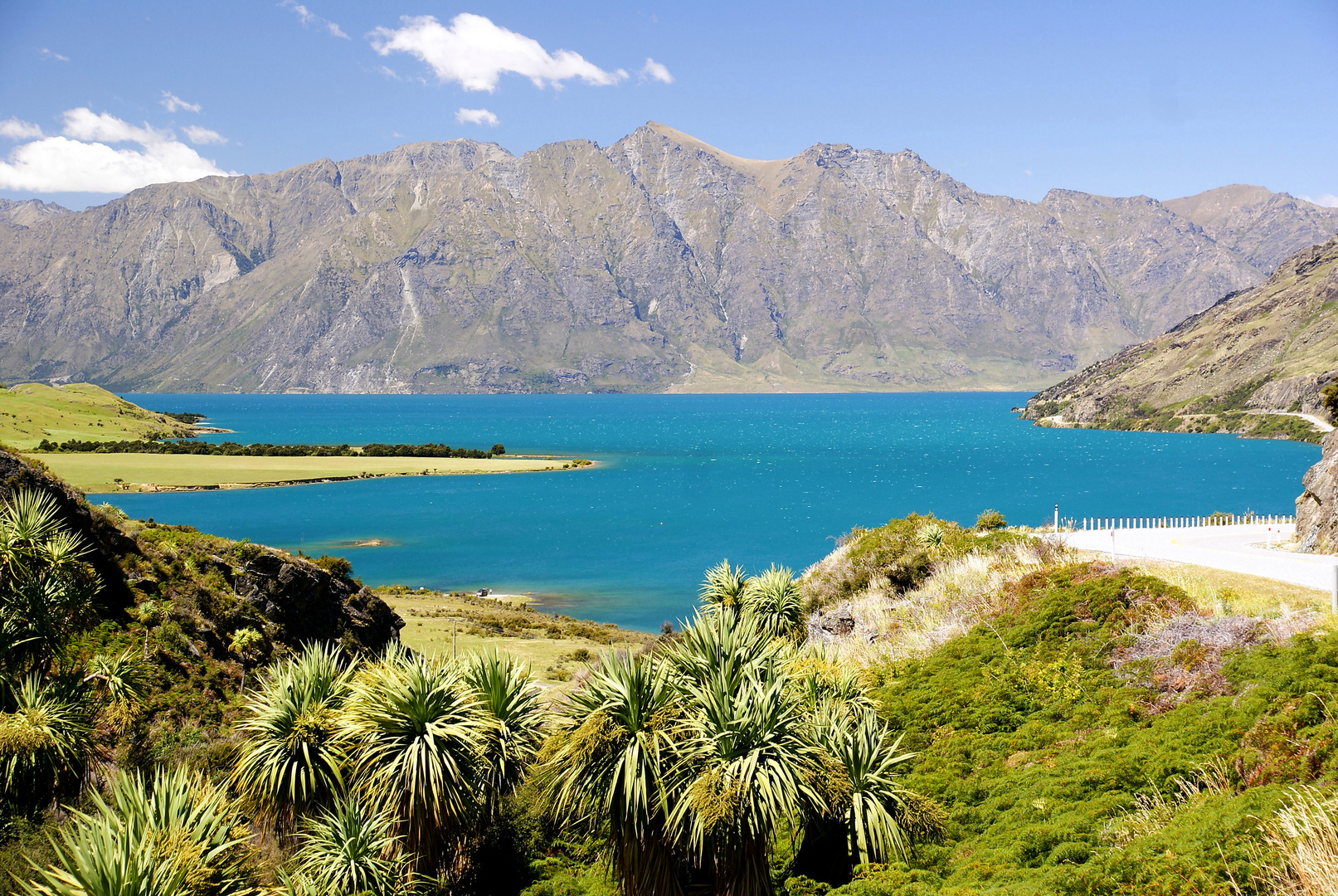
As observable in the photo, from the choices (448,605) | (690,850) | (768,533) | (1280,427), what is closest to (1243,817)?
(690,850)

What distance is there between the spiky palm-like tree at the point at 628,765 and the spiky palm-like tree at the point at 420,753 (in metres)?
1.60

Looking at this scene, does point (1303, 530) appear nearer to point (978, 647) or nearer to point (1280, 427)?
point (978, 647)

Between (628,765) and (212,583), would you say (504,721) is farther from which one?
(212,583)

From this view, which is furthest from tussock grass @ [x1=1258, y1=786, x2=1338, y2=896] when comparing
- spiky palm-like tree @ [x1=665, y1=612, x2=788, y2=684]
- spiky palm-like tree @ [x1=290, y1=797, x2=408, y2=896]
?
spiky palm-like tree @ [x1=290, y1=797, x2=408, y2=896]

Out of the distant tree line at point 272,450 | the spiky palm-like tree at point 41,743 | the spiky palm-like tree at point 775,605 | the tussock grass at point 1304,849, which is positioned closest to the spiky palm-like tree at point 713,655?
the tussock grass at point 1304,849

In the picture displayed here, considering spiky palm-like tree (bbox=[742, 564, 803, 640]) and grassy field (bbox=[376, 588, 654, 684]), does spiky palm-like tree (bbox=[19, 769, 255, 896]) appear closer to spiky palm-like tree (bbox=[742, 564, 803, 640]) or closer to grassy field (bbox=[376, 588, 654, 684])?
spiky palm-like tree (bbox=[742, 564, 803, 640])

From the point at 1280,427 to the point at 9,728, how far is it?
223628mm

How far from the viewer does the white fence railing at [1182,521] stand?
49463 millimetres

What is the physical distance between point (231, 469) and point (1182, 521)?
126 metres

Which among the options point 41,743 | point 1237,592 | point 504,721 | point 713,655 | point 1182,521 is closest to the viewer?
point 713,655

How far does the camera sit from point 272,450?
156 m

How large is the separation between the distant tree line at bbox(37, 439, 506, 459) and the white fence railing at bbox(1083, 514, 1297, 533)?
109m

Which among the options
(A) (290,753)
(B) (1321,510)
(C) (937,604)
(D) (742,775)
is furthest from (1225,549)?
(A) (290,753)

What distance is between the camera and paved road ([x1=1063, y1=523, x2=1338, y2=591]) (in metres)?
27.5
